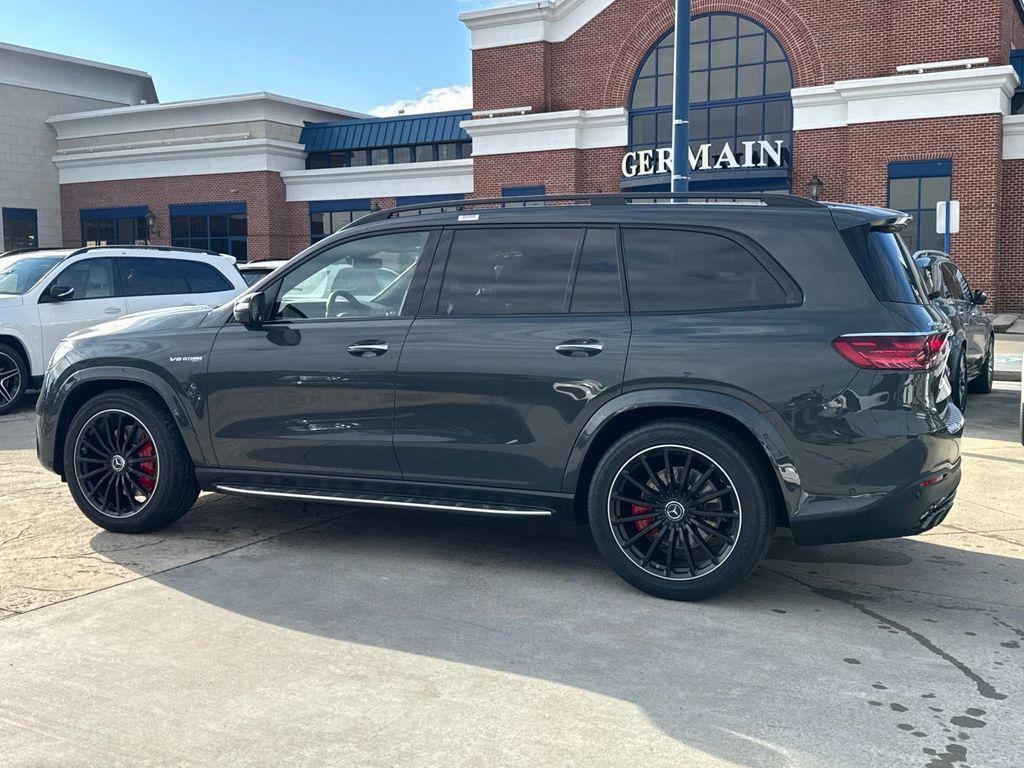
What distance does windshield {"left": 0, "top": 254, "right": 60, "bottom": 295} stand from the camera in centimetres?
1155

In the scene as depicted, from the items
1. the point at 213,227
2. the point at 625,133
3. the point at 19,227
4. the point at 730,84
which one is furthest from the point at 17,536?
the point at 19,227

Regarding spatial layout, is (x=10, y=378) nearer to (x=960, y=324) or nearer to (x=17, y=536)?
(x=17, y=536)

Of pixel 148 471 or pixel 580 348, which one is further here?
pixel 148 471

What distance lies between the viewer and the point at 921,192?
26.4 metres

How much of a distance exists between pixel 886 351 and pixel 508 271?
188 cm

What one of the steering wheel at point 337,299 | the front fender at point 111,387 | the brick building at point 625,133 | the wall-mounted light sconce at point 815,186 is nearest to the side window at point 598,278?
the steering wheel at point 337,299

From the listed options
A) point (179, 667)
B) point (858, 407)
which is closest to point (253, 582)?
point (179, 667)

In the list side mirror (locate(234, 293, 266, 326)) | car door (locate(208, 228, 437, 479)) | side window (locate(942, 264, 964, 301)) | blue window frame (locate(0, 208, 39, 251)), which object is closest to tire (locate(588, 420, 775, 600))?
car door (locate(208, 228, 437, 479))

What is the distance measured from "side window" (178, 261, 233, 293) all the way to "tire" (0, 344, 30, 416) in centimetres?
209

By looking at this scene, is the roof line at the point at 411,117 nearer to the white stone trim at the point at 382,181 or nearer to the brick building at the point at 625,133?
the brick building at the point at 625,133

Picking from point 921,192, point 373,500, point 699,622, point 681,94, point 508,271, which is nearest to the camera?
point 699,622

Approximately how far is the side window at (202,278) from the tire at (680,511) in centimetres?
877

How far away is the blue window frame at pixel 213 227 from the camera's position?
38.2 meters

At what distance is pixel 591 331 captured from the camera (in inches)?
190
